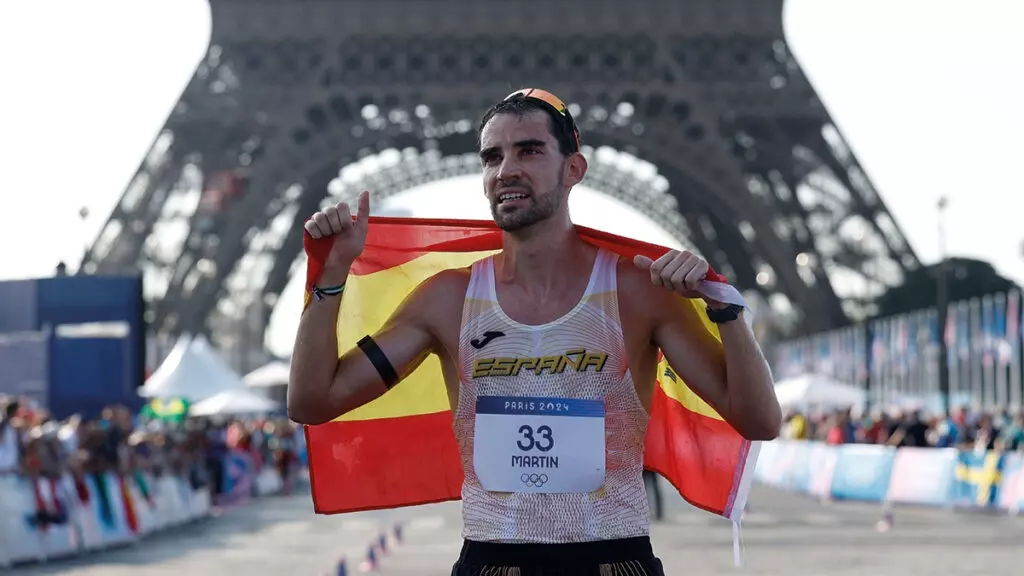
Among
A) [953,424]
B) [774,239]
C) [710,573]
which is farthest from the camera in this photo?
[774,239]

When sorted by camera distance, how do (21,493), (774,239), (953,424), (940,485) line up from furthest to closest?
(774,239), (953,424), (940,485), (21,493)

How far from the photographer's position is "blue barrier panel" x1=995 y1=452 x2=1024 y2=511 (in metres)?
22.9

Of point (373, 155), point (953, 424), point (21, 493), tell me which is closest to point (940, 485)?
point (953, 424)

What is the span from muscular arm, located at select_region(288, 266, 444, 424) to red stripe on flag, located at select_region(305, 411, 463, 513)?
34 centimetres

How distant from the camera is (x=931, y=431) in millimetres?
30984

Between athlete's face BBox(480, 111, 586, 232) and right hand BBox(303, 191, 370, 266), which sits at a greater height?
athlete's face BBox(480, 111, 586, 232)

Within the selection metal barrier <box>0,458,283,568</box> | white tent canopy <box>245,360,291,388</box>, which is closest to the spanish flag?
metal barrier <box>0,458,283,568</box>

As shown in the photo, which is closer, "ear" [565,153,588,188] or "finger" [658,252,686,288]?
"finger" [658,252,686,288]

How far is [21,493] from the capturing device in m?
16.5

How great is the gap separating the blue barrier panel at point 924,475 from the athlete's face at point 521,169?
2056cm

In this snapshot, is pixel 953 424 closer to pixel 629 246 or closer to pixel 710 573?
pixel 710 573

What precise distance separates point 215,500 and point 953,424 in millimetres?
11058

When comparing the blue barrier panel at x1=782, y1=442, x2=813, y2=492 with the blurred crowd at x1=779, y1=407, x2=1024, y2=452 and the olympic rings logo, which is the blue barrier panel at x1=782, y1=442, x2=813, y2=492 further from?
the olympic rings logo

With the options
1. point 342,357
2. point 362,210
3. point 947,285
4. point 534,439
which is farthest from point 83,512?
point 947,285
